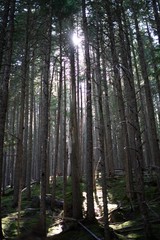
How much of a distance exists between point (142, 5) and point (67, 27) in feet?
14.5

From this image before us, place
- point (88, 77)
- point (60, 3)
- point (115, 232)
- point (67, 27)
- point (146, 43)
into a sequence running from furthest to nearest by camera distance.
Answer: point (146, 43) → point (67, 27) → point (60, 3) → point (88, 77) → point (115, 232)

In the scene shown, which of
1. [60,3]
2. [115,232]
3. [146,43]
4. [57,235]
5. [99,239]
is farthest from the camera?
[146,43]

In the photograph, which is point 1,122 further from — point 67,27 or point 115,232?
point 67,27

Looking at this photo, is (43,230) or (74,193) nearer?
(43,230)

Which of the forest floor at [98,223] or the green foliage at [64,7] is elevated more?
the green foliage at [64,7]

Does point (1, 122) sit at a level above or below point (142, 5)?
below

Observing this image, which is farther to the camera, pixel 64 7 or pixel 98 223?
pixel 64 7

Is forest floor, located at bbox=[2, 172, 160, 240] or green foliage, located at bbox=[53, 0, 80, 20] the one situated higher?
green foliage, located at bbox=[53, 0, 80, 20]

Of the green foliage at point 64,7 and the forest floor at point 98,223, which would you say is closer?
the forest floor at point 98,223

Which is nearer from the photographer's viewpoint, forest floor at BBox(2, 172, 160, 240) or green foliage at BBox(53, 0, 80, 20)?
forest floor at BBox(2, 172, 160, 240)

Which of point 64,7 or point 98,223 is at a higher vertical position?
point 64,7

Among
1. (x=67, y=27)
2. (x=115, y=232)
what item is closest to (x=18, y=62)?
(x=67, y=27)

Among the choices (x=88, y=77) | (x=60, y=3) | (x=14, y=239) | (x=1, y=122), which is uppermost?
(x=60, y=3)

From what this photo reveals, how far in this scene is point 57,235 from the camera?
331 inches
